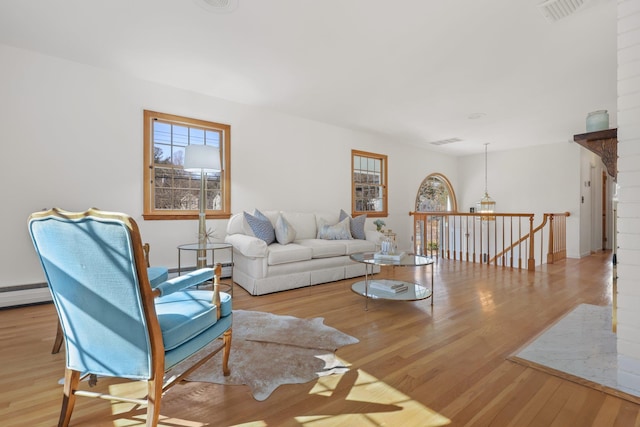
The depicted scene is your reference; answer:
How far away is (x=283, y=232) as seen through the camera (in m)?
3.95

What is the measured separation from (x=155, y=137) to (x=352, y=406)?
3.74 m

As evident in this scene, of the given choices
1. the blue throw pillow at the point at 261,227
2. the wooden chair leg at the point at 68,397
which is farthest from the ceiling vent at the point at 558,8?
the wooden chair leg at the point at 68,397

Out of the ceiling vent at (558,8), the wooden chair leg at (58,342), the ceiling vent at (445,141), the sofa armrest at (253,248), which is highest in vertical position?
the ceiling vent at (445,141)

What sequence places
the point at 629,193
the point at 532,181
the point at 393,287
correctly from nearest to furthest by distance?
the point at 629,193, the point at 393,287, the point at 532,181

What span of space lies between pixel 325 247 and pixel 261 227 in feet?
2.86

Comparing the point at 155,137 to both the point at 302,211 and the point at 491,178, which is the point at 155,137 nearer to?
the point at 302,211

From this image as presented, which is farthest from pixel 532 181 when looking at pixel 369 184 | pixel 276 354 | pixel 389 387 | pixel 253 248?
pixel 276 354

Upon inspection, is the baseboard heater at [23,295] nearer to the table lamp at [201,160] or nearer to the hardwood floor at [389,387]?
the hardwood floor at [389,387]

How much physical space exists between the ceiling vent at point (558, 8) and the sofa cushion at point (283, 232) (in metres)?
3.25

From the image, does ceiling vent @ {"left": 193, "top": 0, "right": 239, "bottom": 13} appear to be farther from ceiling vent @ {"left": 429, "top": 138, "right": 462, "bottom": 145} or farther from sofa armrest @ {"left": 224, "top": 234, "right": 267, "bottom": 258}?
ceiling vent @ {"left": 429, "top": 138, "right": 462, "bottom": 145}

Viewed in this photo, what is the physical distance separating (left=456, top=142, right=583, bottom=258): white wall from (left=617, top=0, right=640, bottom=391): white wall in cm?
607

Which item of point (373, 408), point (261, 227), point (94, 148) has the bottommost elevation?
point (373, 408)

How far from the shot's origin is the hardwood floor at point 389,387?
143 centimetres

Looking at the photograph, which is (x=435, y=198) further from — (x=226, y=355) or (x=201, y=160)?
(x=226, y=355)
